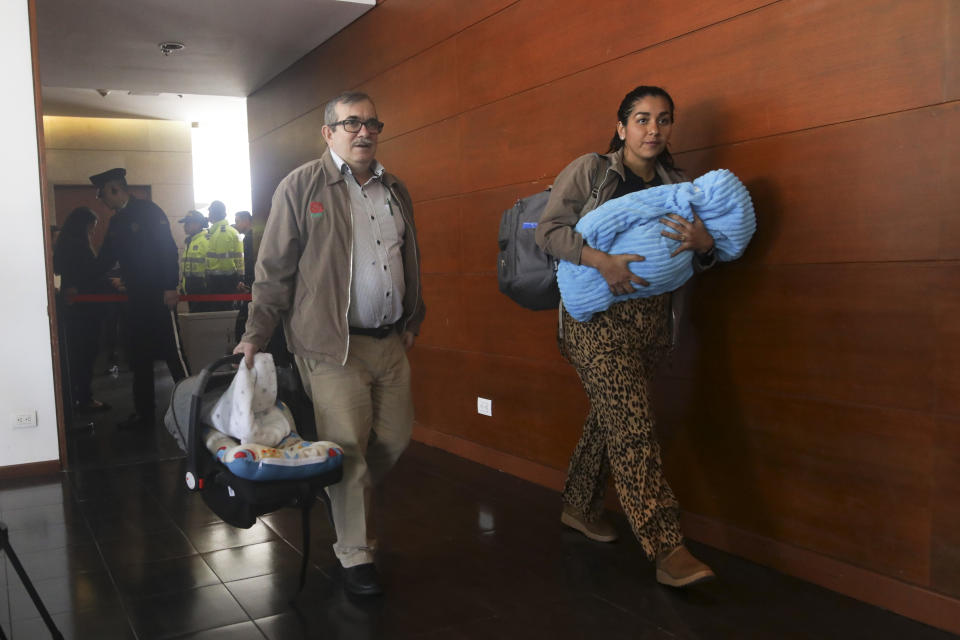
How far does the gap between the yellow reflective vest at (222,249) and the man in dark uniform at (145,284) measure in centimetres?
177

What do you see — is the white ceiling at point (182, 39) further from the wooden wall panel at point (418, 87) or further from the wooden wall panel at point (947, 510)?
the wooden wall panel at point (947, 510)

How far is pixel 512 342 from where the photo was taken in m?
4.32

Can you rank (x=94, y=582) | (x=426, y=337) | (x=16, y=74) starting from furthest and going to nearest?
1. (x=426, y=337)
2. (x=16, y=74)
3. (x=94, y=582)

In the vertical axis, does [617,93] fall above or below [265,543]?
above

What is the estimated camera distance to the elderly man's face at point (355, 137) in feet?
8.91

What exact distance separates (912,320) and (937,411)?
0.88ft

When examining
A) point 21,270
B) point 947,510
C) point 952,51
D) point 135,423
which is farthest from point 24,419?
point 952,51

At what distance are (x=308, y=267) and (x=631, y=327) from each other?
1.10 meters

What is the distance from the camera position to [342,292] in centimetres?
273

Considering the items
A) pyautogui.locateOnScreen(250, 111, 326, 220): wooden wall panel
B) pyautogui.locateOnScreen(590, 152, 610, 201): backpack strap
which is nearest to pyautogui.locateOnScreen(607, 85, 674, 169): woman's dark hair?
pyautogui.locateOnScreen(590, 152, 610, 201): backpack strap

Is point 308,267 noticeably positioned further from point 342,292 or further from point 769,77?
point 769,77

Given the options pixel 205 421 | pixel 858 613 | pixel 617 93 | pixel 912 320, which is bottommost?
pixel 858 613

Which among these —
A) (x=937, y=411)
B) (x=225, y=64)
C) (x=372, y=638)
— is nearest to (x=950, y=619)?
(x=937, y=411)

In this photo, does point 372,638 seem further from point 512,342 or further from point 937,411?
point 512,342
